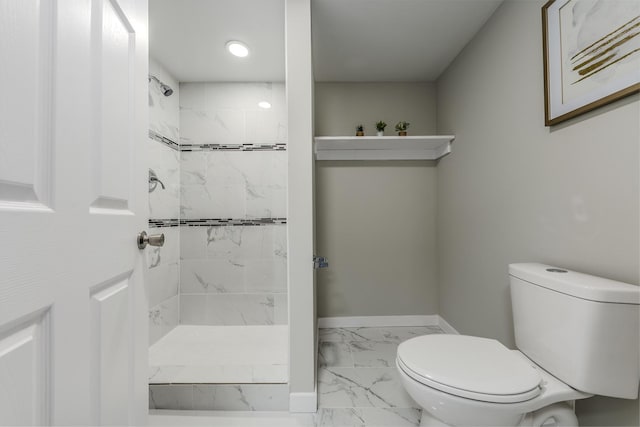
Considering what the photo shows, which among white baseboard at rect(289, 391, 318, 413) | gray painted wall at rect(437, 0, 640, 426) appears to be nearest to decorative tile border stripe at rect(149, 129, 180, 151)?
white baseboard at rect(289, 391, 318, 413)

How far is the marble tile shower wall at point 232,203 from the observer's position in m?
2.37

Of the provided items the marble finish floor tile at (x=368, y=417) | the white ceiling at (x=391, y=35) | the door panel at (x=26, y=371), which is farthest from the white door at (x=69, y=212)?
the white ceiling at (x=391, y=35)

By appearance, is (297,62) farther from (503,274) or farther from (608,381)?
(608,381)

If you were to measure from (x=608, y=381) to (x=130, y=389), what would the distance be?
1456 mm

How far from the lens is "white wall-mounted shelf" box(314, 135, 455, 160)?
219 centimetres

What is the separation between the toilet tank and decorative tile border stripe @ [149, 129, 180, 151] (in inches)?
92.5

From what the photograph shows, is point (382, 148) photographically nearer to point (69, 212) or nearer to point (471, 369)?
point (471, 369)

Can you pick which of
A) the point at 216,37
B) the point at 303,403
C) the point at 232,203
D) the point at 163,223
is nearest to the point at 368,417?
the point at 303,403

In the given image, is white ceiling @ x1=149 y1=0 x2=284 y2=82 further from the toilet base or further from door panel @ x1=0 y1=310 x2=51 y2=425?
the toilet base

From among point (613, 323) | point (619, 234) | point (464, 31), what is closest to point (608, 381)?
point (613, 323)

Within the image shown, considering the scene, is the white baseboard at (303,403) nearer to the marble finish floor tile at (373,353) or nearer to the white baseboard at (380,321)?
the marble finish floor tile at (373,353)

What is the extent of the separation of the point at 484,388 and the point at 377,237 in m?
1.57

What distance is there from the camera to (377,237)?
244 cm

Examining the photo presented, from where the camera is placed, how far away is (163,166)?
2125mm
